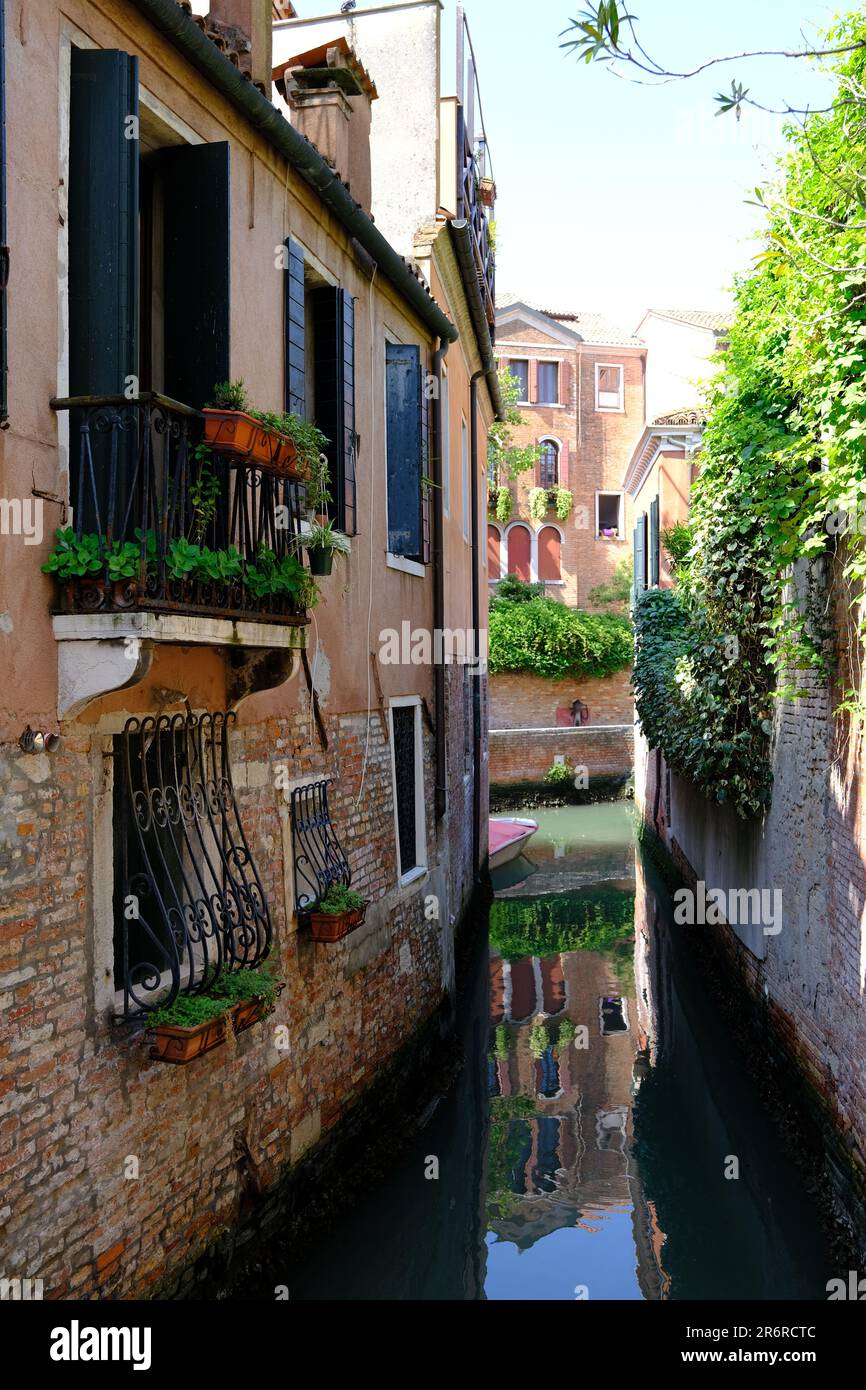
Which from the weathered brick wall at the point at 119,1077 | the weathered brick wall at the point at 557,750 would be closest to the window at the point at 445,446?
the weathered brick wall at the point at 119,1077

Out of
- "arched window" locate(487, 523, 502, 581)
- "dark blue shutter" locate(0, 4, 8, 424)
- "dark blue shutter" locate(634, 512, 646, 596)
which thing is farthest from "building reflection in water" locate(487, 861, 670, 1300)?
"arched window" locate(487, 523, 502, 581)

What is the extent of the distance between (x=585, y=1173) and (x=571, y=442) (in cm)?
2741

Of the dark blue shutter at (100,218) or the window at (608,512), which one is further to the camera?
the window at (608,512)

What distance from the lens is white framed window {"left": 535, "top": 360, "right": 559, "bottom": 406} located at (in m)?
32.4

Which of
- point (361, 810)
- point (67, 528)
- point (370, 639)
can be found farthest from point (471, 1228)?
point (67, 528)

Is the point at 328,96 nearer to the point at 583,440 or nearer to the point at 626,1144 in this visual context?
the point at 626,1144

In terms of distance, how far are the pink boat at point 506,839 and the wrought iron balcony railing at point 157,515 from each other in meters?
12.4

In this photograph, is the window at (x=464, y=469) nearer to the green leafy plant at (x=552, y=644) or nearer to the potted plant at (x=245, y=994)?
the potted plant at (x=245, y=994)

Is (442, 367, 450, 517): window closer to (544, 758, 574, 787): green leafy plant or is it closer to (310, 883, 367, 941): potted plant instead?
(310, 883, 367, 941): potted plant

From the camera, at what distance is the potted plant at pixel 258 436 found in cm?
427

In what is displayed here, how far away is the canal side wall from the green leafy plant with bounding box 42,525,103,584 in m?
4.29

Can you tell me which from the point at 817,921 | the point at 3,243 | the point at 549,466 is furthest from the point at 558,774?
the point at 3,243
